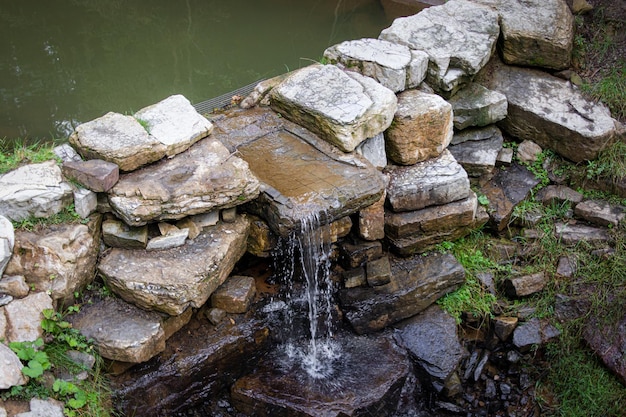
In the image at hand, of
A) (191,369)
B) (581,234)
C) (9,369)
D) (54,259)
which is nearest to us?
(9,369)

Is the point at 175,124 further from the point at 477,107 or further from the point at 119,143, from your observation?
the point at 477,107

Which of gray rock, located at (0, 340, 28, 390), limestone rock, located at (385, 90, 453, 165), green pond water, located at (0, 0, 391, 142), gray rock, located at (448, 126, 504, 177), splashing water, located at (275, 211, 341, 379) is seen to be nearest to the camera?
gray rock, located at (0, 340, 28, 390)

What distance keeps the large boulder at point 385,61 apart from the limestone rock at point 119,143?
1739mm

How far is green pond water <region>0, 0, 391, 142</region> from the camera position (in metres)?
6.40

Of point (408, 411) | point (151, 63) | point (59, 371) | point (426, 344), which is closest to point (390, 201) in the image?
point (426, 344)

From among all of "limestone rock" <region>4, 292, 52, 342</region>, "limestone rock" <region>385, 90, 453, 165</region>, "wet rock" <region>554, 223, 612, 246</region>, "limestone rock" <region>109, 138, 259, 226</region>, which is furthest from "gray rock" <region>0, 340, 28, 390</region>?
"wet rock" <region>554, 223, 612, 246</region>

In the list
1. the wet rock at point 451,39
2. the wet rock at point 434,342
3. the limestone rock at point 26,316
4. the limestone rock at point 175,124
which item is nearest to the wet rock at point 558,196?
the wet rock at point 451,39

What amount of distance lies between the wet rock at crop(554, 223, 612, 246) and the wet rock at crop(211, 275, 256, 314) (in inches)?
96.3

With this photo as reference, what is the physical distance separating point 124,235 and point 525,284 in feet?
9.37

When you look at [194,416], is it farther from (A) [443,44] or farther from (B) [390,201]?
(A) [443,44]

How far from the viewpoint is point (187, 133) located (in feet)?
13.8

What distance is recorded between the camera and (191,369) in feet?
13.1

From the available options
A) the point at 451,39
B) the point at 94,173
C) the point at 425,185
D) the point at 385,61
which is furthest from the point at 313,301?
the point at 451,39

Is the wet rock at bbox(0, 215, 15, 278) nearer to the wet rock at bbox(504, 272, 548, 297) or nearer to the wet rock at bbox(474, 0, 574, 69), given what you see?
the wet rock at bbox(504, 272, 548, 297)
